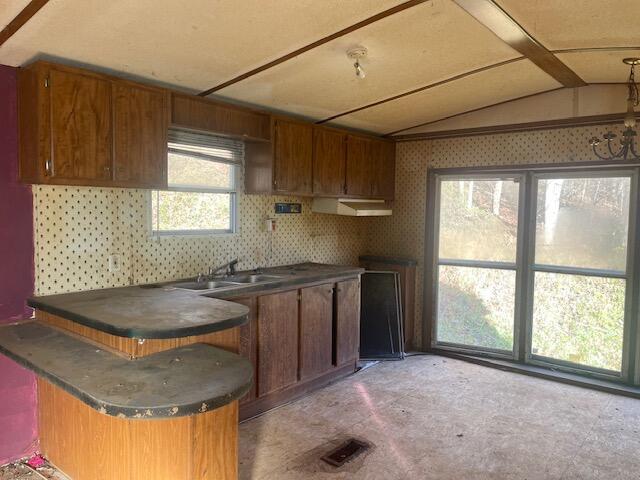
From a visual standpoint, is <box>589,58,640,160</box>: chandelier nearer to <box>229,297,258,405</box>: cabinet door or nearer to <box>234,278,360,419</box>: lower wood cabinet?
<box>234,278,360,419</box>: lower wood cabinet

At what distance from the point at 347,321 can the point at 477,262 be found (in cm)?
155

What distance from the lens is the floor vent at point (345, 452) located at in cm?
288

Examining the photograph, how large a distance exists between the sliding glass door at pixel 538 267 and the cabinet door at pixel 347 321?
110cm

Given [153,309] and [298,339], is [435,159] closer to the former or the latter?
[298,339]

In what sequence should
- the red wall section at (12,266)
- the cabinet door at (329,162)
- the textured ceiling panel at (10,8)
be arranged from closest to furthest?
the textured ceiling panel at (10,8)
the red wall section at (12,266)
the cabinet door at (329,162)

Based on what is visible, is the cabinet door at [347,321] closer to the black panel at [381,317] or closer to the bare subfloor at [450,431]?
the bare subfloor at [450,431]

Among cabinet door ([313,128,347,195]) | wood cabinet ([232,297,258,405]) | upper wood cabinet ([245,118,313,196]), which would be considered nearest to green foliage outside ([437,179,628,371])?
cabinet door ([313,128,347,195])

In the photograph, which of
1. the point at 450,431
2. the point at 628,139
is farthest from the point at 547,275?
the point at 450,431

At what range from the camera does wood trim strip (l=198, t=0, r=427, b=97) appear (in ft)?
8.00

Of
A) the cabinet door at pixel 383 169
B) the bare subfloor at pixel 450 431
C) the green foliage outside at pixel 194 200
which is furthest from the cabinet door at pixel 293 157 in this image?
the bare subfloor at pixel 450 431

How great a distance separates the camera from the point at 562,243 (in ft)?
14.5

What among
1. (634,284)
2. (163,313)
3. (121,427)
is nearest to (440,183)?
(634,284)

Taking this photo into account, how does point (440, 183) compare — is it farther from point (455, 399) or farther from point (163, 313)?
point (163, 313)

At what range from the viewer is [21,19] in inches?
86.3
